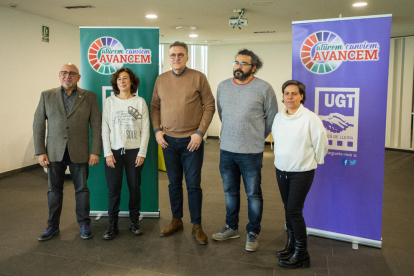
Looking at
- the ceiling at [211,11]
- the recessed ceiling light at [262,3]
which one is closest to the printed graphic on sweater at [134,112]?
the ceiling at [211,11]

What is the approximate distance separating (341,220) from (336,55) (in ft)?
4.92

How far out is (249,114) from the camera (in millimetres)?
2949

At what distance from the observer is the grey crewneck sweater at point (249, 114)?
9.66ft

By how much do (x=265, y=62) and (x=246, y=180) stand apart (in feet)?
26.1

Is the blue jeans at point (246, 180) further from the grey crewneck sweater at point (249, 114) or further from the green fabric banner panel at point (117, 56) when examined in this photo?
the green fabric banner panel at point (117, 56)

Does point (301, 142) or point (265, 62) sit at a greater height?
point (265, 62)

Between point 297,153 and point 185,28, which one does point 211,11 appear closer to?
point 185,28

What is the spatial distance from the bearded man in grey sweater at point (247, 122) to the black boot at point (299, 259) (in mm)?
377

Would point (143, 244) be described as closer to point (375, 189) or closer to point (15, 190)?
point (375, 189)

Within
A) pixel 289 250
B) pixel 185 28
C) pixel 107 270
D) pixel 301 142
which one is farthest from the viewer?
pixel 185 28

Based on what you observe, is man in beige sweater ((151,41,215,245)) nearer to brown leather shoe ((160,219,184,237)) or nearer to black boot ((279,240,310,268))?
brown leather shoe ((160,219,184,237))

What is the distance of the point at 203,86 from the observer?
128 inches

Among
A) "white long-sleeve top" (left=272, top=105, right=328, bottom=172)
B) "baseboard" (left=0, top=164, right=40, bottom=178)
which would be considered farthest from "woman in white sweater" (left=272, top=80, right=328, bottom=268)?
"baseboard" (left=0, top=164, right=40, bottom=178)

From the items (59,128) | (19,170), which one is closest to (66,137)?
(59,128)
